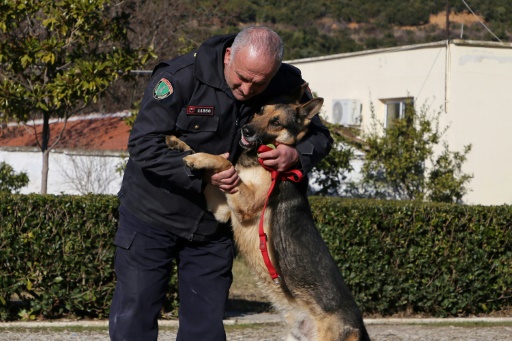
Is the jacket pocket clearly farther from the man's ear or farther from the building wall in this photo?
the building wall

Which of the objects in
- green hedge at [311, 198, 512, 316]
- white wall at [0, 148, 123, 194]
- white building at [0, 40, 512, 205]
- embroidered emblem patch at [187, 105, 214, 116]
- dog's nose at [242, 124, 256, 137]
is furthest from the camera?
white building at [0, 40, 512, 205]

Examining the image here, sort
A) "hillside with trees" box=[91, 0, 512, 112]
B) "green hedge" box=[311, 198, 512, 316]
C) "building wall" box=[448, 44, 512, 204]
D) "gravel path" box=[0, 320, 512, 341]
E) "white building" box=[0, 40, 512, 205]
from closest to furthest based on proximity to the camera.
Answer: "gravel path" box=[0, 320, 512, 341], "green hedge" box=[311, 198, 512, 316], "white building" box=[0, 40, 512, 205], "building wall" box=[448, 44, 512, 204], "hillside with trees" box=[91, 0, 512, 112]

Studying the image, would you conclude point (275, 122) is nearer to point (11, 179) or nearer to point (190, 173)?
point (190, 173)

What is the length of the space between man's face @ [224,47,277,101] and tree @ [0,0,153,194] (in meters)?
6.73

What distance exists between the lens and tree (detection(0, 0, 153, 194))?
419 inches

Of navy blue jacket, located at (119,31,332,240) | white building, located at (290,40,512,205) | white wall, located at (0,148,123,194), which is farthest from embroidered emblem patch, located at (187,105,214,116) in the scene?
white building, located at (290,40,512,205)

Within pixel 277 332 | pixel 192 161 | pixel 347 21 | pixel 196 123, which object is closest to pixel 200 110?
pixel 196 123

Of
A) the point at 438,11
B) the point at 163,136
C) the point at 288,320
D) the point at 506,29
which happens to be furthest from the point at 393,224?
the point at 438,11

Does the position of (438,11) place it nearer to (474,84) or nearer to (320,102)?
(474,84)

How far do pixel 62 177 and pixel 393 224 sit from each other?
10228mm

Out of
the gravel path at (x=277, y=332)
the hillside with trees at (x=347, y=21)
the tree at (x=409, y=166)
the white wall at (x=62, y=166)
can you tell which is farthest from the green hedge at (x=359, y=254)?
the hillside with trees at (x=347, y=21)

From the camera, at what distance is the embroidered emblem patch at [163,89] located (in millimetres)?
4172

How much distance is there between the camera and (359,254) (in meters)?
9.22

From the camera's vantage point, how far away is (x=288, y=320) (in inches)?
183
